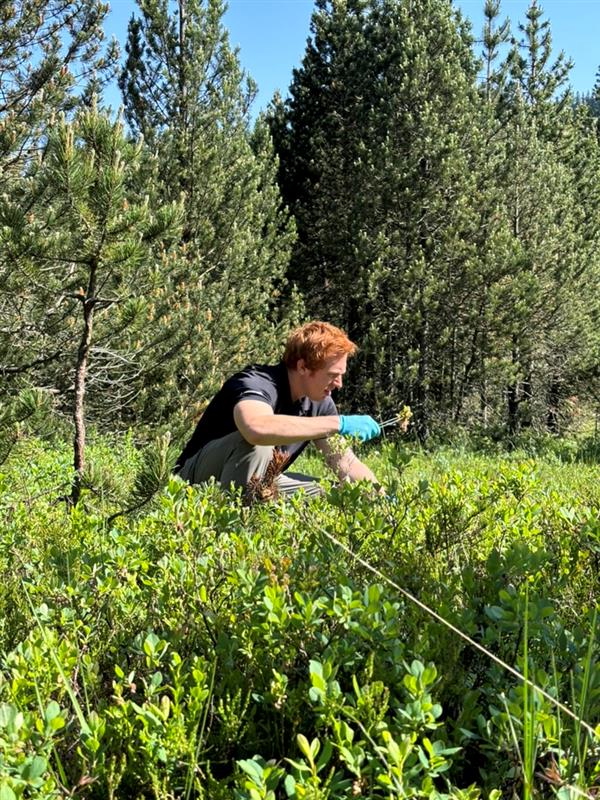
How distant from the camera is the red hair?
3592 mm

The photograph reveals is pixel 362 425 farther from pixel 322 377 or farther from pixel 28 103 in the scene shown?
pixel 28 103

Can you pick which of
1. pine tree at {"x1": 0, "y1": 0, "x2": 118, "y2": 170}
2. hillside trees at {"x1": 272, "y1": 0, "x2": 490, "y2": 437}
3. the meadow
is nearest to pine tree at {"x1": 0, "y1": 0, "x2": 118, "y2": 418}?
pine tree at {"x1": 0, "y1": 0, "x2": 118, "y2": 170}

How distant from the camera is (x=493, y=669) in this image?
1283mm

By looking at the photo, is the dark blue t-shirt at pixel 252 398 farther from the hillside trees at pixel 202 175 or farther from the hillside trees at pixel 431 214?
the hillside trees at pixel 431 214

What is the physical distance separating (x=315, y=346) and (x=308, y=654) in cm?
234

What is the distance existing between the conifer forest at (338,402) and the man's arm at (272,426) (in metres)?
0.44

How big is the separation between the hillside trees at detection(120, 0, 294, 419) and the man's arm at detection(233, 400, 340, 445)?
5.42 metres

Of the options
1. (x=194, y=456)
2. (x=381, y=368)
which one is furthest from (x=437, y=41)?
(x=194, y=456)

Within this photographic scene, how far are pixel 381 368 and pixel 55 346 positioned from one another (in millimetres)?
7705

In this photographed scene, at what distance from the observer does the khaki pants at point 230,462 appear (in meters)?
3.42

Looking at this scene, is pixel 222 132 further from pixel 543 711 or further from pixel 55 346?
pixel 543 711

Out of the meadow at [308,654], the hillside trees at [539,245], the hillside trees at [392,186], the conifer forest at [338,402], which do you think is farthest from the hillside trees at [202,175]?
the meadow at [308,654]

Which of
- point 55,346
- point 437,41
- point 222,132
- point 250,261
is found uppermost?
point 437,41

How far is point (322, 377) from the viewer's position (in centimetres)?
366
